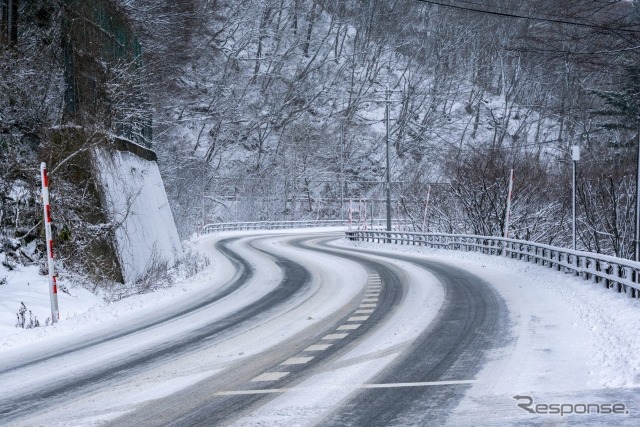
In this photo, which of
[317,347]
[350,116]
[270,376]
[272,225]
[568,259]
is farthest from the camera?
[350,116]

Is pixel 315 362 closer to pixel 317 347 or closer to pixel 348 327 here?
pixel 317 347

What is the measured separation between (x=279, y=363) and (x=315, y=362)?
0.45 meters

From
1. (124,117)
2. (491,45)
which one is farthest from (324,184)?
(124,117)

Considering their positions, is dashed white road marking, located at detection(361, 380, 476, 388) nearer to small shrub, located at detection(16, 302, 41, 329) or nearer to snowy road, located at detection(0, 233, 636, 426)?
snowy road, located at detection(0, 233, 636, 426)

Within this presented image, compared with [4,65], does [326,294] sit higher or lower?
lower

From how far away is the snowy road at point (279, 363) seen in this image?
6.25 m

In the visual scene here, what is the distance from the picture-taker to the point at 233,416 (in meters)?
6.11

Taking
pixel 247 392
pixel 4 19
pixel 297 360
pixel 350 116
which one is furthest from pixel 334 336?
pixel 350 116

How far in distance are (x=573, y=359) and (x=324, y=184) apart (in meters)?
77.7

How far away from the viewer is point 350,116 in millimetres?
90812

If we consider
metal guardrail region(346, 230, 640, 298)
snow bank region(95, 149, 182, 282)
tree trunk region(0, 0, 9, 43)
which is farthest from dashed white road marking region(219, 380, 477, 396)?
tree trunk region(0, 0, 9, 43)

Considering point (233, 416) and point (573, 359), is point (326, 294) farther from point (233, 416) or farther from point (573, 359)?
point (233, 416)

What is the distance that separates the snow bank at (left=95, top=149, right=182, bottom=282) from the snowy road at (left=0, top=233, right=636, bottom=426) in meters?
4.24

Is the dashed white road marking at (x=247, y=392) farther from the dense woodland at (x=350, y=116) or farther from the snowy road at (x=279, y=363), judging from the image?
the dense woodland at (x=350, y=116)
